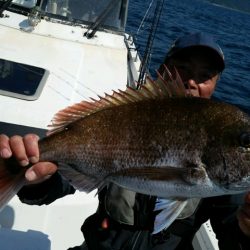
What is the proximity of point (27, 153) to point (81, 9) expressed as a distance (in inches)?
172

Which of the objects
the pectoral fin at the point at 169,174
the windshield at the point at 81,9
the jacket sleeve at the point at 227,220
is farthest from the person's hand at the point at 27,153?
the windshield at the point at 81,9

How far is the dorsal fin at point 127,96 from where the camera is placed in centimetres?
175

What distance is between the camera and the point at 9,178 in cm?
183

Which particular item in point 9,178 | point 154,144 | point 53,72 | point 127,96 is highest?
point 127,96

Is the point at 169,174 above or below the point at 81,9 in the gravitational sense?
above

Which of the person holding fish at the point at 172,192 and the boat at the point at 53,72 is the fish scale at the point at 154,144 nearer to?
the person holding fish at the point at 172,192

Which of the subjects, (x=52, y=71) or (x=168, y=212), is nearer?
(x=168, y=212)

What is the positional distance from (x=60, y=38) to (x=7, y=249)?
311 centimetres

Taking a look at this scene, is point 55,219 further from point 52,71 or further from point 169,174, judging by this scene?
point 169,174

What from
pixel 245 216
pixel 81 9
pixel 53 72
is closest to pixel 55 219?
pixel 53 72

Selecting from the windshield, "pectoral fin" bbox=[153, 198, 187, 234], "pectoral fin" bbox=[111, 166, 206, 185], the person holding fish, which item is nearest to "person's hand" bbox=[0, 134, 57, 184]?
the person holding fish

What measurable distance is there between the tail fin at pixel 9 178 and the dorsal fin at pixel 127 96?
216mm

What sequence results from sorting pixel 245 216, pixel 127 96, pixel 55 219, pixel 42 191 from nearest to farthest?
pixel 127 96 < pixel 245 216 < pixel 42 191 < pixel 55 219

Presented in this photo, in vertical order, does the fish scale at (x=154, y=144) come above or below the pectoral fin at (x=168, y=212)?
above
